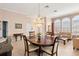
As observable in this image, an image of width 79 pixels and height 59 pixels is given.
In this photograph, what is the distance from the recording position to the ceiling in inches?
99.6

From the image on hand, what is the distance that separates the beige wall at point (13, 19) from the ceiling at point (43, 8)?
0.09m

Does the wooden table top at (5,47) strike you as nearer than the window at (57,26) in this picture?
Yes

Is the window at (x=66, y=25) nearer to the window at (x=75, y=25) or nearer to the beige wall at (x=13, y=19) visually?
the window at (x=75, y=25)

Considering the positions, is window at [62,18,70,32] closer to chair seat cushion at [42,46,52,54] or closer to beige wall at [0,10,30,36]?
chair seat cushion at [42,46,52,54]

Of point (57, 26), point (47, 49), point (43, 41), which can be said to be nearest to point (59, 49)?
point (47, 49)

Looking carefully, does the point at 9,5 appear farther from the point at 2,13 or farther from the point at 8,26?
the point at 8,26

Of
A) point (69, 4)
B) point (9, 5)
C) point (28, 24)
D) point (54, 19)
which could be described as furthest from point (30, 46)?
point (69, 4)

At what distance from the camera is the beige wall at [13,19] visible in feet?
8.21

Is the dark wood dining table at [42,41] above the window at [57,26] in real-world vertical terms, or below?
below

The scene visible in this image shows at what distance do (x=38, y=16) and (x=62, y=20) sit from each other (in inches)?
23.7

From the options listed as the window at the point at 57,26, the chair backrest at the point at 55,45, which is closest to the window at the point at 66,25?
the window at the point at 57,26

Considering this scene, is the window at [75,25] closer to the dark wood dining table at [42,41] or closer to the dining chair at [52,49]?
the dining chair at [52,49]

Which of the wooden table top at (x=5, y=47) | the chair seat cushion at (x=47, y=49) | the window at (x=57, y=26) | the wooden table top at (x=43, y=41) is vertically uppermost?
the window at (x=57, y=26)

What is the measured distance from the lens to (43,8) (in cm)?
261
